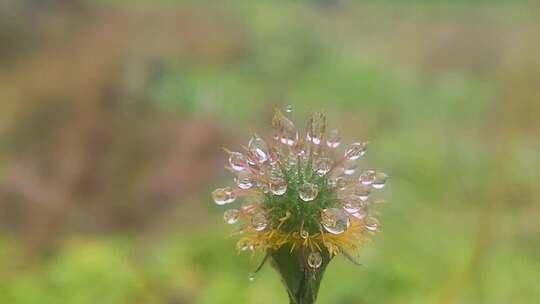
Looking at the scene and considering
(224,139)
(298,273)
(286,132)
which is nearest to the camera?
(298,273)

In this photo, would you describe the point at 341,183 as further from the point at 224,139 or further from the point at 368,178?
the point at 224,139

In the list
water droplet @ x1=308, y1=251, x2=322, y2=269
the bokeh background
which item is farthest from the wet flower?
the bokeh background

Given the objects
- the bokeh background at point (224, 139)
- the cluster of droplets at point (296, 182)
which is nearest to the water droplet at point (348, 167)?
the cluster of droplets at point (296, 182)

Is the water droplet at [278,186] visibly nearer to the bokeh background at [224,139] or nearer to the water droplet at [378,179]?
the water droplet at [378,179]

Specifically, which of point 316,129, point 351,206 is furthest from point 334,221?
point 316,129

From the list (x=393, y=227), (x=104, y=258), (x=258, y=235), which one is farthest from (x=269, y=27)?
(x=258, y=235)

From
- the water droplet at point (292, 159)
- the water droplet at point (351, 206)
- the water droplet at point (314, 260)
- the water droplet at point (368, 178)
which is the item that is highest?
the water droplet at point (292, 159)

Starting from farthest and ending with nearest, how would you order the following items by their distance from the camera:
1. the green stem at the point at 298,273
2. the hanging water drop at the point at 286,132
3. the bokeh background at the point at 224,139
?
the bokeh background at the point at 224,139 < the hanging water drop at the point at 286,132 < the green stem at the point at 298,273
